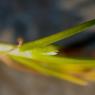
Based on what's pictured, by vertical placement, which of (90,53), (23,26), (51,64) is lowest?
(51,64)

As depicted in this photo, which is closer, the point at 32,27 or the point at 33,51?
the point at 33,51

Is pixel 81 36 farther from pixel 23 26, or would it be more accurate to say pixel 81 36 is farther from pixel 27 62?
pixel 27 62

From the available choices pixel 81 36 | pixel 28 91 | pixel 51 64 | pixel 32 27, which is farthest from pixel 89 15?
pixel 51 64

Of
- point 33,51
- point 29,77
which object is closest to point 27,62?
point 33,51

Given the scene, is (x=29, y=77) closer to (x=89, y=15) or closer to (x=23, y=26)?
(x=23, y=26)

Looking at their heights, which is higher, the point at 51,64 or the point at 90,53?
the point at 90,53

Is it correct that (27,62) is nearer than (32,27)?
Yes
